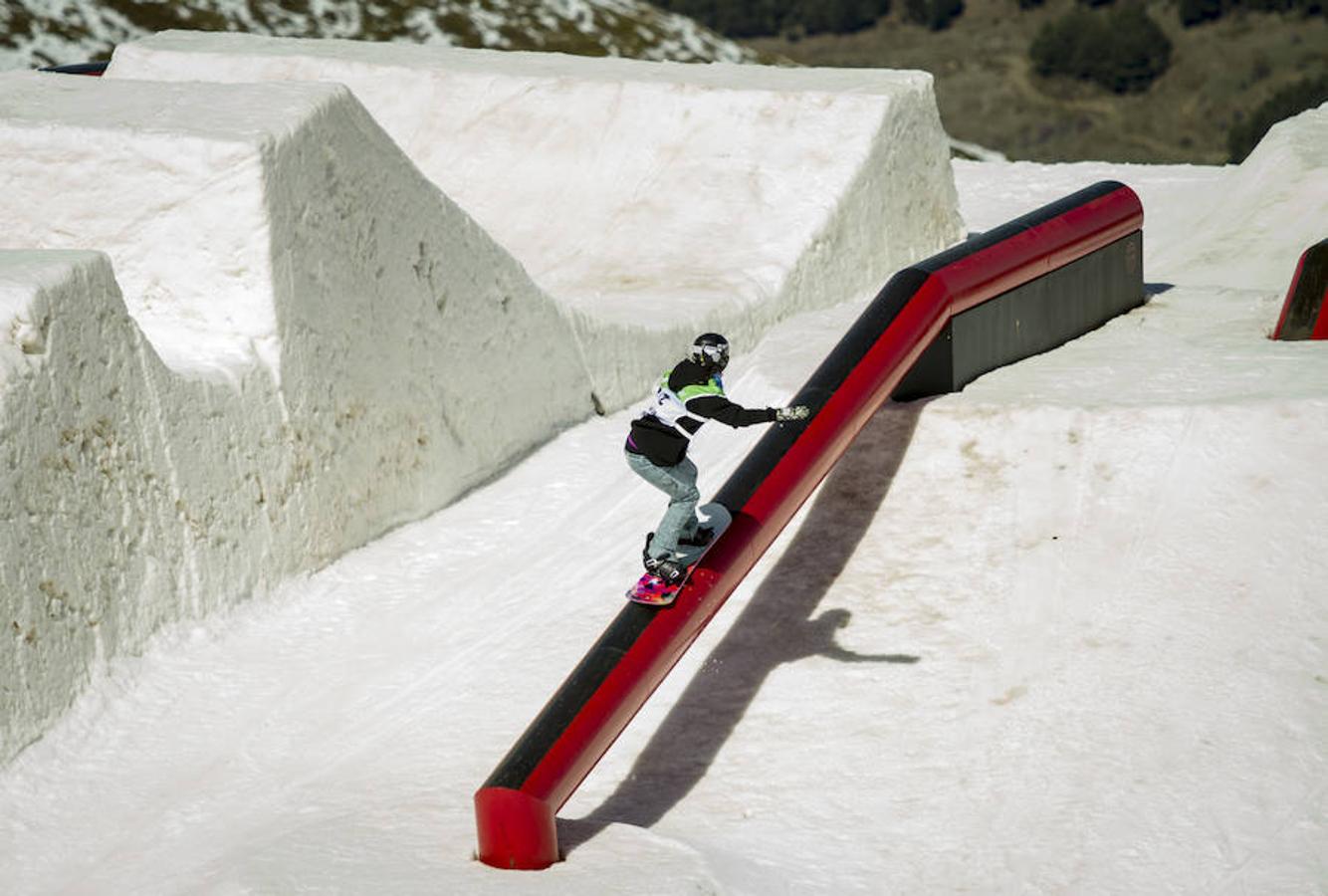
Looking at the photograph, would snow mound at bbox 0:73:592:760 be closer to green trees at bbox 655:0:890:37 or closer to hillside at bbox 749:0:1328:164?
hillside at bbox 749:0:1328:164

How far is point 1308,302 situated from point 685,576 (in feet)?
22.3

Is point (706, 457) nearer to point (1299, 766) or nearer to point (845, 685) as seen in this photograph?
point (845, 685)

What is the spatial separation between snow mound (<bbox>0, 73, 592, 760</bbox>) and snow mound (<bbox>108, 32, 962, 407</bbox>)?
3235 millimetres

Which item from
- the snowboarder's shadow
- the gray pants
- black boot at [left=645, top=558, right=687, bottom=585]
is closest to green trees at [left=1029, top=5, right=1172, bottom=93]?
the snowboarder's shadow

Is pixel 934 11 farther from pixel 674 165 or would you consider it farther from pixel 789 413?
pixel 789 413

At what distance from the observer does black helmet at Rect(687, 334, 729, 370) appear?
10.3m

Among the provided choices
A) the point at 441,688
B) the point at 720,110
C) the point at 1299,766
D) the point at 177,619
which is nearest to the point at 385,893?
the point at 441,688

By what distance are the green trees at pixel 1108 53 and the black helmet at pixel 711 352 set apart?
165 ft

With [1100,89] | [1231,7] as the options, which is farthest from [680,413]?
[1231,7]

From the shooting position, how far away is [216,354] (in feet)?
41.7

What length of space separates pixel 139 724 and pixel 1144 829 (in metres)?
5.91

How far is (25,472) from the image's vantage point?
1061cm

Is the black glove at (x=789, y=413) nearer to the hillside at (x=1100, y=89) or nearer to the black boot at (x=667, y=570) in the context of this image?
the black boot at (x=667, y=570)

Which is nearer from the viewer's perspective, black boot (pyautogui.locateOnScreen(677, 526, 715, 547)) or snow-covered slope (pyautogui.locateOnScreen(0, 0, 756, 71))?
black boot (pyautogui.locateOnScreen(677, 526, 715, 547))
